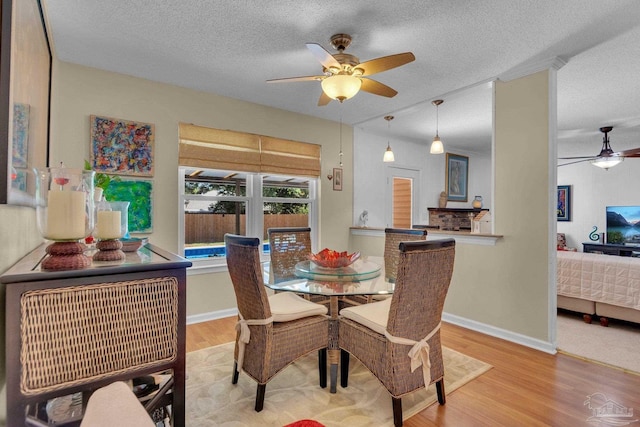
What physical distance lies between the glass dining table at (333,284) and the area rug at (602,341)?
1.86 m

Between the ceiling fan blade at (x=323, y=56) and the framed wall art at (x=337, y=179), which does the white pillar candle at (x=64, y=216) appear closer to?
the ceiling fan blade at (x=323, y=56)

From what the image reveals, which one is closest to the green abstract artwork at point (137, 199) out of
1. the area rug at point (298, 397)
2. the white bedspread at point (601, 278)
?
the area rug at point (298, 397)

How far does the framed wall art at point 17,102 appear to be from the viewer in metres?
0.90

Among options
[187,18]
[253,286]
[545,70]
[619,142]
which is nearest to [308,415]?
[253,286]

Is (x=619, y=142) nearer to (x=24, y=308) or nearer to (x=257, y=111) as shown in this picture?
(x=257, y=111)

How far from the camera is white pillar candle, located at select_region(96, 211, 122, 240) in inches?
44.4

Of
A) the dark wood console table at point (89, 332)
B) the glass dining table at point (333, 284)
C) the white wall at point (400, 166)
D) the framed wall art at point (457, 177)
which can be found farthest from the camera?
the framed wall art at point (457, 177)

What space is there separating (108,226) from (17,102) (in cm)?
47

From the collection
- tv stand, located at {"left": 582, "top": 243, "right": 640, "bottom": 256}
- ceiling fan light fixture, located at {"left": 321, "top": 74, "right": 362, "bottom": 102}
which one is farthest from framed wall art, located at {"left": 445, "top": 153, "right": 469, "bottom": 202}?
ceiling fan light fixture, located at {"left": 321, "top": 74, "right": 362, "bottom": 102}

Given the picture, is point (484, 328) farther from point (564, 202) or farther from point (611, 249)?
point (564, 202)

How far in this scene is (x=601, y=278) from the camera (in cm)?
331

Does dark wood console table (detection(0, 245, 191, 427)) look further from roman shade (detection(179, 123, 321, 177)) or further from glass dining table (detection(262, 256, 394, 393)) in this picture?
roman shade (detection(179, 123, 321, 177))

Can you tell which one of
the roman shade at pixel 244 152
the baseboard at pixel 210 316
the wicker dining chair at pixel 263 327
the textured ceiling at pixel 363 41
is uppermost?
the textured ceiling at pixel 363 41

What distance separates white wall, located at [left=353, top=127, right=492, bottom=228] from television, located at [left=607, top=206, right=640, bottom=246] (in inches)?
89.3
